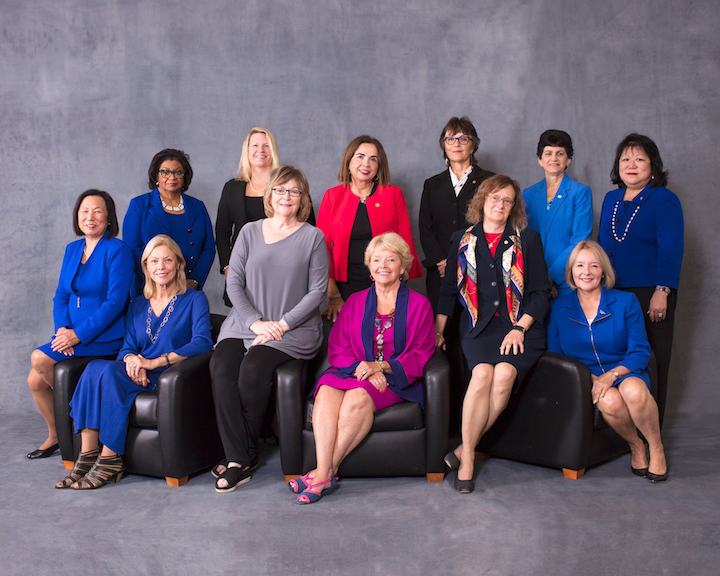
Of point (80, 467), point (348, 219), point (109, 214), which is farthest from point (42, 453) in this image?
point (348, 219)

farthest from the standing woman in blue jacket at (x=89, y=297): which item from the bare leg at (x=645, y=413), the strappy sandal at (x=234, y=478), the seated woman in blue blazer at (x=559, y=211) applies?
the bare leg at (x=645, y=413)

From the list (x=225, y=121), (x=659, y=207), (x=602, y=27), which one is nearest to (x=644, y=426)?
(x=659, y=207)

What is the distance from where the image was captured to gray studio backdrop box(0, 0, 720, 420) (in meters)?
4.04

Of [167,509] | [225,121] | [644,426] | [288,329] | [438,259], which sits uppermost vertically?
[225,121]

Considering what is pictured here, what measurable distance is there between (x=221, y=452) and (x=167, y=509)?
19.3 inches

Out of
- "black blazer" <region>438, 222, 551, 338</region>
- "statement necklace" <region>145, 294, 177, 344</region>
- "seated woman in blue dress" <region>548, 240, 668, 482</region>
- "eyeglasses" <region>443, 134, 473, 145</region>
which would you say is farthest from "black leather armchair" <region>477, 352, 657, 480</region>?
"statement necklace" <region>145, 294, 177, 344</region>

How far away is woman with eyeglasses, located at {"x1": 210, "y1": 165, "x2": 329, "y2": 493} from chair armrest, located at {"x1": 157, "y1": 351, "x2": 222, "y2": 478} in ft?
0.39

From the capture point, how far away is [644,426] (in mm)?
2734

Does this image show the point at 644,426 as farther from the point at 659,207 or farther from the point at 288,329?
the point at 288,329

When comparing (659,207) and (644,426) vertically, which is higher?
(659,207)

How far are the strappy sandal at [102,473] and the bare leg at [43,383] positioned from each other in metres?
0.67

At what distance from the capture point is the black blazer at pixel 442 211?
3.39 m

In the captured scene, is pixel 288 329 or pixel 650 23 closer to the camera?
pixel 288 329

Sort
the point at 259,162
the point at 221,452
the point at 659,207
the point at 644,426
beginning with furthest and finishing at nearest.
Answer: the point at 259,162, the point at 659,207, the point at 221,452, the point at 644,426
